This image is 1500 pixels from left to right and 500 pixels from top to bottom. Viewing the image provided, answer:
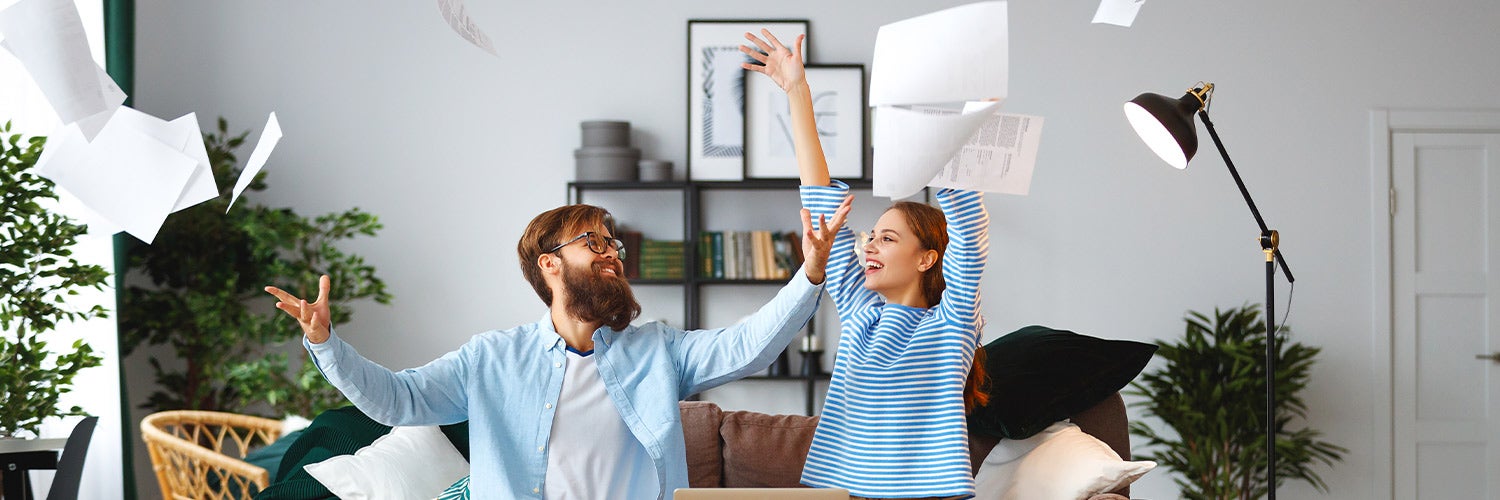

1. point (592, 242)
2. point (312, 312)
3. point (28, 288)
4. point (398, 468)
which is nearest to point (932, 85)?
point (592, 242)

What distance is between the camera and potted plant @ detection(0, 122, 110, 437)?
→ 2.86m

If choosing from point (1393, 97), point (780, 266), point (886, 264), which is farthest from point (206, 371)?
point (1393, 97)

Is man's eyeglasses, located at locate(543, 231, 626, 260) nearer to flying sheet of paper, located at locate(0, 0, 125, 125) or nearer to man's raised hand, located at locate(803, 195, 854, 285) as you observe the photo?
man's raised hand, located at locate(803, 195, 854, 285)

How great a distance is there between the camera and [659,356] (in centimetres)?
209

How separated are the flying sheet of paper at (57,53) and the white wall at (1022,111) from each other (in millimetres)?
3064

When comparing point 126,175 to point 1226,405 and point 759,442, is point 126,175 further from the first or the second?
point 1226,405

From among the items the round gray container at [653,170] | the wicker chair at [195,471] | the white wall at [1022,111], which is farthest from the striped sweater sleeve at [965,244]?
the white wall at [1022,111]

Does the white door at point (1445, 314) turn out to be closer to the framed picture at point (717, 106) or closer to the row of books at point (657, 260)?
the framed picture at point (717, 106)

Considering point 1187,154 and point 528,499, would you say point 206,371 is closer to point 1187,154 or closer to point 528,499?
point 528,499

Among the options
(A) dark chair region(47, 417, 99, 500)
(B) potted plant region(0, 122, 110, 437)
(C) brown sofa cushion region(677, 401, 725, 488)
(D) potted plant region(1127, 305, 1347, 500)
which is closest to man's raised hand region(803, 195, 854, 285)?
(C) brown sofa cushion region(677, 401, 725, 488)

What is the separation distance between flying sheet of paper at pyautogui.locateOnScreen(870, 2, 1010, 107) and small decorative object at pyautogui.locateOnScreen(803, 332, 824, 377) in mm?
2697

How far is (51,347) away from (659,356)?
94.0 inches

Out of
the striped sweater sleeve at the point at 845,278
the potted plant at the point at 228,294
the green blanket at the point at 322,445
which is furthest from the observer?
the potted plant at the point at 228,294

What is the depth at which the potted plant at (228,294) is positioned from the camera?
3.97 metres
